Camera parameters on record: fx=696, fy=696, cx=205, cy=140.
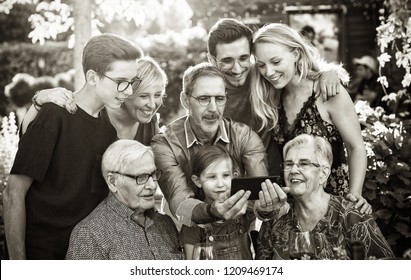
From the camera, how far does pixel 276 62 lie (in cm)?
329

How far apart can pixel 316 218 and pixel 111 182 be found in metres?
0.93

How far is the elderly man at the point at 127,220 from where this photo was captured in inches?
120

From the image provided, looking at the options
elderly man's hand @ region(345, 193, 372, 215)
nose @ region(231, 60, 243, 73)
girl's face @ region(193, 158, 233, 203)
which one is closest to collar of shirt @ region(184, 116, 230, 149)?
girl's face @ region(193, 158, 233, 203)

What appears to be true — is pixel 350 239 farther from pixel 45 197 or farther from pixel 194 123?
pixel 45 197

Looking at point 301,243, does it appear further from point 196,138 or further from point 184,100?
point 184,100

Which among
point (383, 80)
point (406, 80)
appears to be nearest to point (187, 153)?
point (383, 80)

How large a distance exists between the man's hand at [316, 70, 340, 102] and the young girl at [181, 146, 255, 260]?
537 millimetres

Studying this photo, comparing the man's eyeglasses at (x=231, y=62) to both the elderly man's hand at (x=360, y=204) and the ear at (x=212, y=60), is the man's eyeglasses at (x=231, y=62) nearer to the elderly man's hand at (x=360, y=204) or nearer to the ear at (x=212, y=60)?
the ear at (x=212, y=60)

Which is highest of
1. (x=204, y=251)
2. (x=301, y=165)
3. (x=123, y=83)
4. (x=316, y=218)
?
(x=123, y=83)

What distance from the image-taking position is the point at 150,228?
10.2 ft

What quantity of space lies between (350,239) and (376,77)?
1.20m

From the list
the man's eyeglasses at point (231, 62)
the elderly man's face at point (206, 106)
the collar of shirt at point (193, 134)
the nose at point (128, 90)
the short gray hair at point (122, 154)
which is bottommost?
the short gray hair at point (122, 154)

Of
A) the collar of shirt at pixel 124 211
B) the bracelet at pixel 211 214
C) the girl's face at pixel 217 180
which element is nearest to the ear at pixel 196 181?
the girl's face at pixel 217 180

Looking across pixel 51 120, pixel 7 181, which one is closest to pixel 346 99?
pixel 51 120
